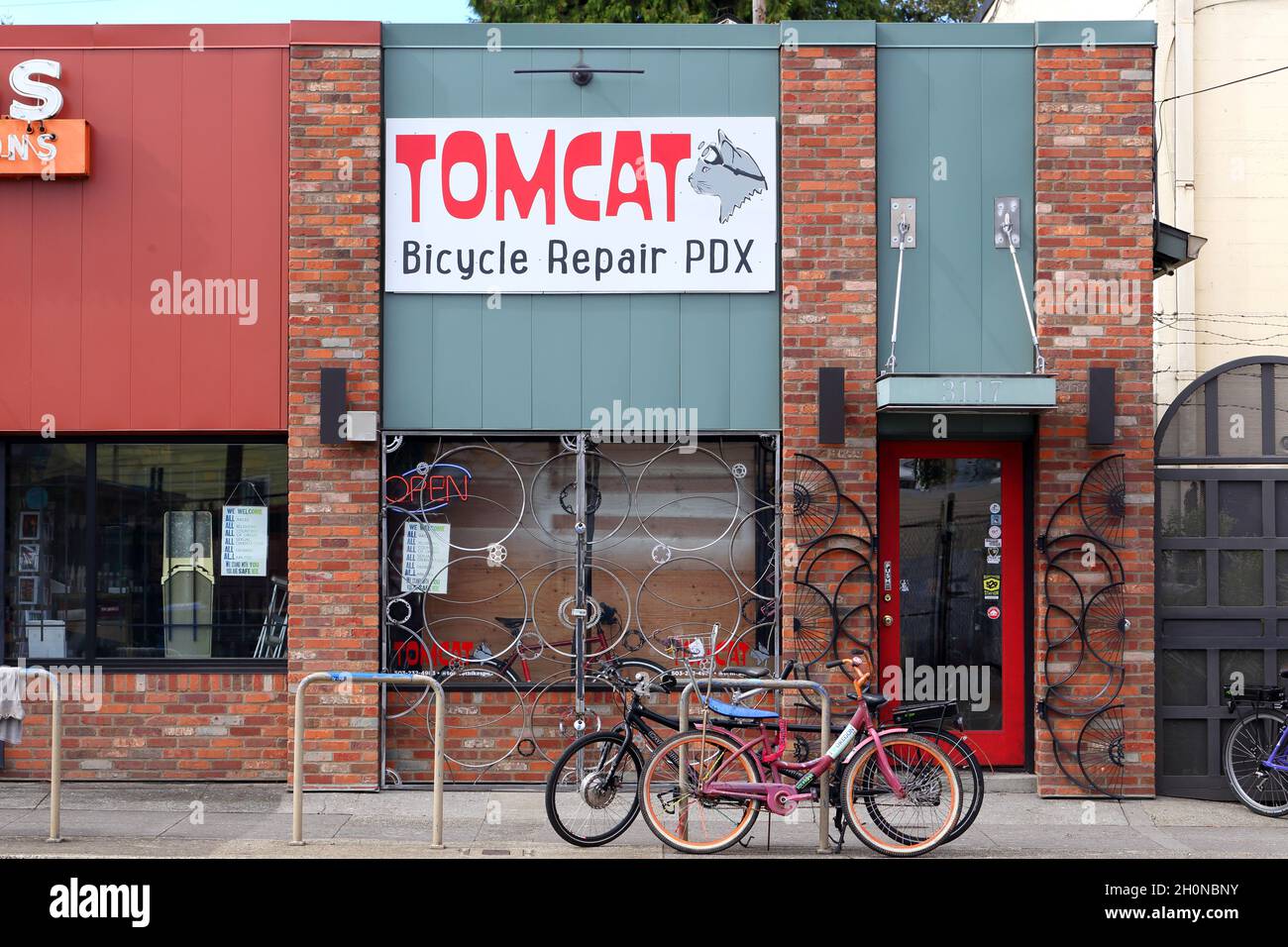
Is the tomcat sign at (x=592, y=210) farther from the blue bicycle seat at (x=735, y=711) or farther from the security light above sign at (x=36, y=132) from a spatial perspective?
the blue bicycle seat at (x=735, y=711)

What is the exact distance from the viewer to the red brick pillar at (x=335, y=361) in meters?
9.09

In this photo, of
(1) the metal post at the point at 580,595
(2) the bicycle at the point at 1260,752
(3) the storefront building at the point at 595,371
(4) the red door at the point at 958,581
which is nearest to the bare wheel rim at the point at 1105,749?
(3) the storefront building at the point at 595,371

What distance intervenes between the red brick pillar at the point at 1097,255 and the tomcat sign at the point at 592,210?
208 cm

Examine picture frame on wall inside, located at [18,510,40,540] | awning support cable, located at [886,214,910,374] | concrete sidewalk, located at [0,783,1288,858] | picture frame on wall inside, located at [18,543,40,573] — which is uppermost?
awning support cable, located at [886,214,910,374]

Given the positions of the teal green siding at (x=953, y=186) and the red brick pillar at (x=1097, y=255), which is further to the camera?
the teal green siding at (x=953, y=186)

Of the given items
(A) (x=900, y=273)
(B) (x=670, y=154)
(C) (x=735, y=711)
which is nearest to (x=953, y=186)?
(A) (x=900, y=273)

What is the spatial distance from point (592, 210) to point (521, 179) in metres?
0.58

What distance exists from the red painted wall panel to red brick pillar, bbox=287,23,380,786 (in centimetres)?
27

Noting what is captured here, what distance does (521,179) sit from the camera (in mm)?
9320

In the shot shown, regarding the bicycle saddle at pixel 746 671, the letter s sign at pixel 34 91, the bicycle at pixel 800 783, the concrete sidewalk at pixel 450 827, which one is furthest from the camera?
the letter s sign at pixel 34 91

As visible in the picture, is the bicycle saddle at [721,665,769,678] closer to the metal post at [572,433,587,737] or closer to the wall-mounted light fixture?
the metal post at [572,433,587,737]

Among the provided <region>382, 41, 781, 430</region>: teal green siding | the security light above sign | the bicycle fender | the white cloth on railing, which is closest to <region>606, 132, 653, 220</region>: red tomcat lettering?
<region>382, 41, 781, 430</region>: teal green siding

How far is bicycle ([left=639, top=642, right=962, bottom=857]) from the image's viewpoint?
738 cm

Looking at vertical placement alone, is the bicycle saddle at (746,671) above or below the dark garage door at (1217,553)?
below
